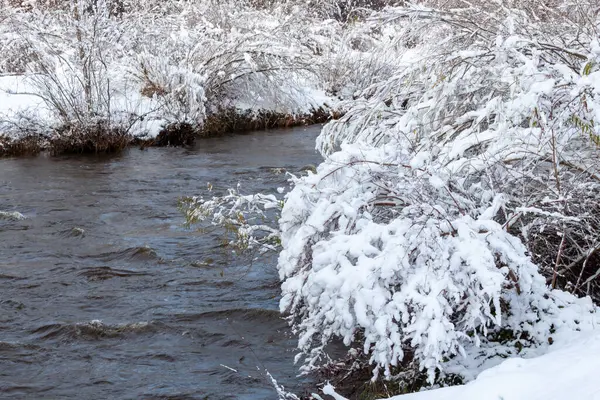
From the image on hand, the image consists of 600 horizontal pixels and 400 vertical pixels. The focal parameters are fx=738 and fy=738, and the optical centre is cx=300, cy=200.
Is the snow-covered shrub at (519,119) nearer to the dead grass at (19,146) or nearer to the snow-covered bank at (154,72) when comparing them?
the snow-covered bank at (154,72)

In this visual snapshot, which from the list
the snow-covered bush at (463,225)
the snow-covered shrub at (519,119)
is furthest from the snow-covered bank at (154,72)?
the snow-covered bush at (463,225)

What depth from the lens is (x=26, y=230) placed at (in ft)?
25.7

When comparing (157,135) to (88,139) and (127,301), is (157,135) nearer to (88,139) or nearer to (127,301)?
(88,139)

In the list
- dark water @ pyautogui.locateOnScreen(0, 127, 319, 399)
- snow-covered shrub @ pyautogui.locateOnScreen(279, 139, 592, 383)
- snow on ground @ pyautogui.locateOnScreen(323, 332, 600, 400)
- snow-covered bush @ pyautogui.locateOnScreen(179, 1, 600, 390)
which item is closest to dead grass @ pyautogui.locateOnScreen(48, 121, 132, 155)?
dark water @ pyautogui.locateOnScreen(0, 127, 319, 399)

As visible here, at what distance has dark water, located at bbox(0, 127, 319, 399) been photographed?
4.62 meters

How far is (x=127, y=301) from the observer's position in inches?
232

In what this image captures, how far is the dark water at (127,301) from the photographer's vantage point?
4.62 metres

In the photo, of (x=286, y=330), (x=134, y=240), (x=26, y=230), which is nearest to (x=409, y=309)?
(x=286, y=330)

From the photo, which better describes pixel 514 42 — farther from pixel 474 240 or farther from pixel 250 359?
pixel 250 359

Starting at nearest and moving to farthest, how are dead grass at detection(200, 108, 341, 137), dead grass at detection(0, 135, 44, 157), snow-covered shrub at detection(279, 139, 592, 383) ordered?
snow-covered shrub at detection(279, 139, 592, 383), dead grass at detection(0, 135, 44, 157), dead grass at detection(200, 108, 341, 137)

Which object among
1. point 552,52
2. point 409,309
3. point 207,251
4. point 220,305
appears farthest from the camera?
point 207,251

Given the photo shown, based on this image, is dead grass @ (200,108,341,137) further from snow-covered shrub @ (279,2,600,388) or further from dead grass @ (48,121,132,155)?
snow-covered shrub @ (279,2,600,388)

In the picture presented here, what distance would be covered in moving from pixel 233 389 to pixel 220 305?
1.40 m

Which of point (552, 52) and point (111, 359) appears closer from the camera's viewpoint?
point (111, 359)
